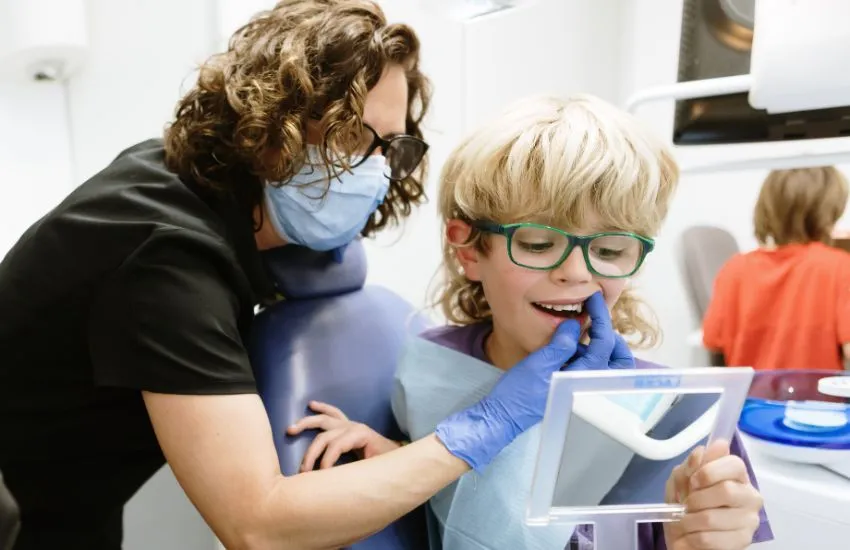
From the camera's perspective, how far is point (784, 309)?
7.41 ft

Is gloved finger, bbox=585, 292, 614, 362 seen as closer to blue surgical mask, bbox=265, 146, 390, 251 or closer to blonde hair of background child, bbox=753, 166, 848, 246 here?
blue surgical mask, bbox=265, 146, 390, 251

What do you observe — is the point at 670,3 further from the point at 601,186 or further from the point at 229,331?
the point at 229,331

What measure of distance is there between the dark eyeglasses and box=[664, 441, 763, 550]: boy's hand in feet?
2.31

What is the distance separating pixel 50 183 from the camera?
1751 millimetres

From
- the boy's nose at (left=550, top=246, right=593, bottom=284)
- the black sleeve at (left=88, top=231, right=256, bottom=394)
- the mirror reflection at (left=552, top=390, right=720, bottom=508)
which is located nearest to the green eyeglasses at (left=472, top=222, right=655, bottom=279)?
the boy's nose at (left=550, top=246, right=593, bottom=284)

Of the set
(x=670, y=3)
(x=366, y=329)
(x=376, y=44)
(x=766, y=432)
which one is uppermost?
(x=670, y=3)

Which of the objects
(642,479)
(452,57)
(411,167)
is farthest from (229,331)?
(452,57)

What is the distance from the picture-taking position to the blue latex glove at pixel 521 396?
99 cm

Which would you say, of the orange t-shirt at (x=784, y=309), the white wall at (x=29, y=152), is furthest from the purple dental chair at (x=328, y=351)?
the orange t-shirt at (x=784, y=309)

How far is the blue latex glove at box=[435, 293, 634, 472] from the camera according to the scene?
38.9 inches

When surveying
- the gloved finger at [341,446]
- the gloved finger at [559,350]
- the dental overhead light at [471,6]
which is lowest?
the gloved finger at [341,446]

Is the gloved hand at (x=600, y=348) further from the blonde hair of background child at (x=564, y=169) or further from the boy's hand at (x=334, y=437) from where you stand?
the boy's hand at (x=334, y=437)

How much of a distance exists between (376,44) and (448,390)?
60cm

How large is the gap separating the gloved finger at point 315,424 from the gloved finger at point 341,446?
0.09ft
